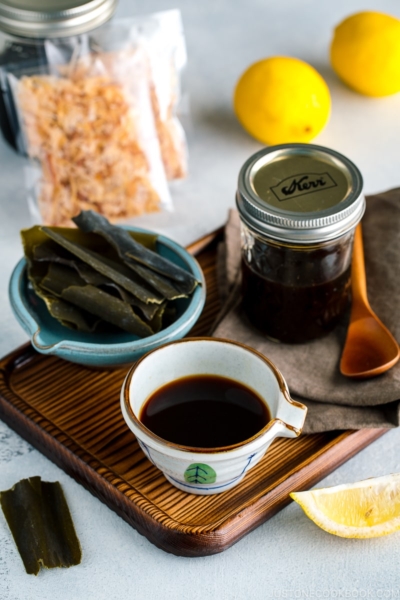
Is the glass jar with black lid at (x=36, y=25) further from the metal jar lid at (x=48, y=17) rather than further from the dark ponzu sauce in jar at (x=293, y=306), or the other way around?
the dark ponzu sauce in jar at (x=293, y=306)

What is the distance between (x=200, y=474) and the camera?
744mm

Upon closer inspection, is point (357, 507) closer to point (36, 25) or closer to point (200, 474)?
point (200, 474)

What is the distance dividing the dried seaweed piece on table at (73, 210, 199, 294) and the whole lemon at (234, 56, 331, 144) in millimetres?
396

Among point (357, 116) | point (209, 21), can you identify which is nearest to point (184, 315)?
point (357, 116)

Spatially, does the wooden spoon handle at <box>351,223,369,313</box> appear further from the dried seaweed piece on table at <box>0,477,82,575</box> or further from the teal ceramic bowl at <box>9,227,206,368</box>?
the dried seaweed piece on table at <box>0,477,82,575</box>

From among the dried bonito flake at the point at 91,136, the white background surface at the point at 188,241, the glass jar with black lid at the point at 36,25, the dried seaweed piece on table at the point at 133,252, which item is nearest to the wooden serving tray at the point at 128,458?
the white background surface at the point at 188,241

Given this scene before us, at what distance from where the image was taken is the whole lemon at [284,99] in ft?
3.99

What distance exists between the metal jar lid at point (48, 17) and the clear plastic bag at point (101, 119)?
0.02 metres

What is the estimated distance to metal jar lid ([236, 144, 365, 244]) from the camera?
84cm

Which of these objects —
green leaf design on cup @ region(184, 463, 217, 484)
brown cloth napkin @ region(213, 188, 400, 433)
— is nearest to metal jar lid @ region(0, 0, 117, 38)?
brown cloth napkin @ region(213, 188, 400, 433)

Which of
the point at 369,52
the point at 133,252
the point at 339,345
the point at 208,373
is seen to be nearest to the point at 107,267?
the point at 133,252

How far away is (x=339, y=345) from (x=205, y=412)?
0.23 m

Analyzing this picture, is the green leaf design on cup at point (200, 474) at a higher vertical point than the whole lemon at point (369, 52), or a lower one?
lower

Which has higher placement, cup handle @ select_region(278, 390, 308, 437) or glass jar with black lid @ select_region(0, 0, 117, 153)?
glass jar with black lid @ select_region(0, 0, 117, 153)
